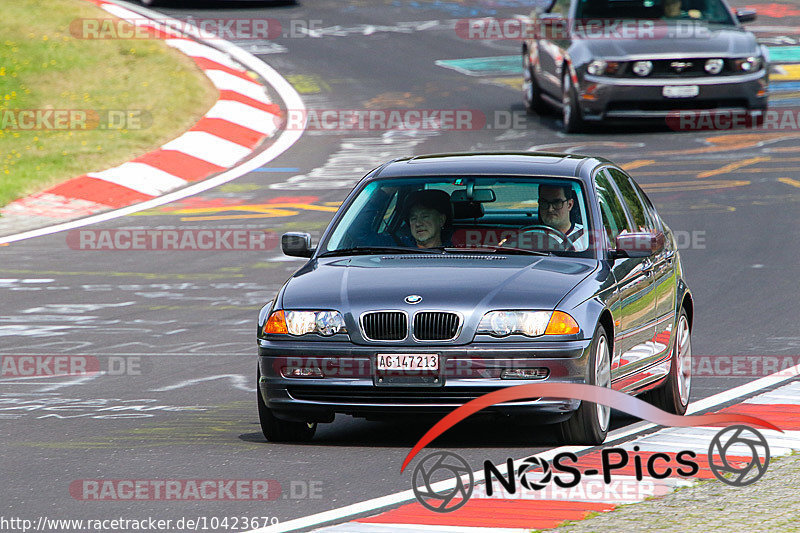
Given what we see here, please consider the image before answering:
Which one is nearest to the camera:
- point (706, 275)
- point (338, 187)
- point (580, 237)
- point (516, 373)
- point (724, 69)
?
point (516, 373)

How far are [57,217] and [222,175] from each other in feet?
9.03

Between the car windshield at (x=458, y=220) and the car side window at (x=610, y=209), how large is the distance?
0.58 feet

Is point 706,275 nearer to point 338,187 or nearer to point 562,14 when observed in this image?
point 338,187

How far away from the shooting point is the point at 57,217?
1706 cm

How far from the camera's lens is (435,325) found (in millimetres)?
7863

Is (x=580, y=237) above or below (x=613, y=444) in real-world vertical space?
above

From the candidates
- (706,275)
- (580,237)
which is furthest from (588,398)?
(706,275)

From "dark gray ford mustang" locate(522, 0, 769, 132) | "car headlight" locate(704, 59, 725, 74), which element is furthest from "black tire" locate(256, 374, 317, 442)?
"car headlight" locate(704, 59, 725, 74)

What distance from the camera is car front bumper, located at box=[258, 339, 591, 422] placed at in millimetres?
7797

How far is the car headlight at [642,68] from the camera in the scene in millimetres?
20109

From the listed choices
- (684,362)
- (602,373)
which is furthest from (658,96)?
(602,373)

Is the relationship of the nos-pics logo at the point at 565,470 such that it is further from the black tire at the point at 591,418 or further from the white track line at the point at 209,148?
the white track line at the point at 209,148

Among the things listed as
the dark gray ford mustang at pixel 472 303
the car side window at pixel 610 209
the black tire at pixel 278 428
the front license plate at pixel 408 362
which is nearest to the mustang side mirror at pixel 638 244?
the dark gray ford mustang at pixel 472 303

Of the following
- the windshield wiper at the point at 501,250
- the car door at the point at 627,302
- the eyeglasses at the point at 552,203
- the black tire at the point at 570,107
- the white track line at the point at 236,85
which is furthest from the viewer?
the white track line at the point at 236,85
